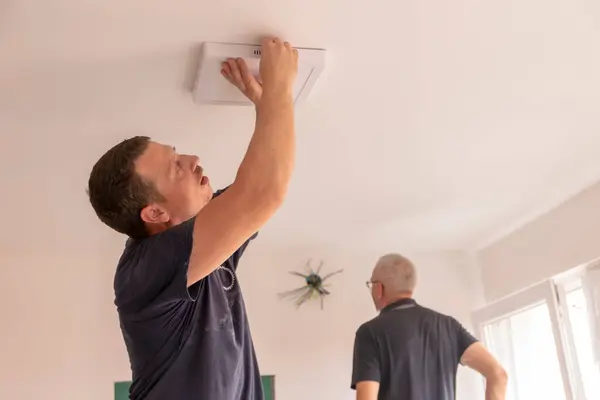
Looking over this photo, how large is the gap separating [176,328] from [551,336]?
2197mm

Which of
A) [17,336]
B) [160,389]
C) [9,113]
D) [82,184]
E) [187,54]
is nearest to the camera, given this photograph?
[160,389]

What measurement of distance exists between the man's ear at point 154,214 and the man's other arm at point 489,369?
1.30 m

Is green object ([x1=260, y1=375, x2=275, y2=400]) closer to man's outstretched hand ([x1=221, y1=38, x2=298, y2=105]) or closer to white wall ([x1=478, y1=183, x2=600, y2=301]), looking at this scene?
white wall ([x1=478, y1=183, x2=600, y2=301])

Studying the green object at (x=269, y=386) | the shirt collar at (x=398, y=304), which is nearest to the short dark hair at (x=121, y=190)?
the shirt collar at (x=398, y=304)

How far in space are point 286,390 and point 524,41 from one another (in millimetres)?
2053

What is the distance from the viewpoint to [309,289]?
3232mm

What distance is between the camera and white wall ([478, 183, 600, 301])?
256 centimetres

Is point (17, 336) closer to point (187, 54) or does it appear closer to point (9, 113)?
point (9, 113)

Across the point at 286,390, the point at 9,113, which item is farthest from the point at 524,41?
the point at 286,390

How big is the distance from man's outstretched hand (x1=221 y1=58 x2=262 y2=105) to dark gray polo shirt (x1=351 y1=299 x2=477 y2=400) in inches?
39.0

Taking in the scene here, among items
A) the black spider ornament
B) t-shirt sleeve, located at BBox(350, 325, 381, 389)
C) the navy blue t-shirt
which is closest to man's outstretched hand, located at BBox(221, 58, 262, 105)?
the navy blue t-shirt

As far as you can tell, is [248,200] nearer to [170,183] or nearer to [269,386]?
[170,183]

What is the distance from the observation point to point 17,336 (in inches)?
113

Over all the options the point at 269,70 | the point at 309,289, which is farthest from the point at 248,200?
the point at 309,289
